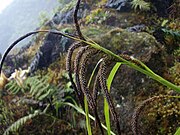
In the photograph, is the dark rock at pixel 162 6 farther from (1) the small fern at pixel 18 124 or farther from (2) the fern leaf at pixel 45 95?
(1) the small fern at pixel 18 124

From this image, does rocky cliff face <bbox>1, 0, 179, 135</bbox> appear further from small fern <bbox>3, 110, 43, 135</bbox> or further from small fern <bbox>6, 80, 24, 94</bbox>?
small fern <bbox>3, 110, 43, 135</bbox>

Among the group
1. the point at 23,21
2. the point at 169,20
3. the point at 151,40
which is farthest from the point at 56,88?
the point at 23,21

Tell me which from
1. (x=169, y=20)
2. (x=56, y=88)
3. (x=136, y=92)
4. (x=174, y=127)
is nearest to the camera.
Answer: (x=174, y=127)

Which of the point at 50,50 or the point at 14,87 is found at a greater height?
the point at 50,50

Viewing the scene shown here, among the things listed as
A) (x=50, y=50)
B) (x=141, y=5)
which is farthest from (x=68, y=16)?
(x=141, y=5)

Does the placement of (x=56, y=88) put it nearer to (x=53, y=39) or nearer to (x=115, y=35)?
(x=115, y=35)

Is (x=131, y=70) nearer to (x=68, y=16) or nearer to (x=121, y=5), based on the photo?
(x=121, y=5)

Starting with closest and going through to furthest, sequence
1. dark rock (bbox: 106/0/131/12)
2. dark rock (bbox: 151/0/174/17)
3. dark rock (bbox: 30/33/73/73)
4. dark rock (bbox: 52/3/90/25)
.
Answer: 1. dark rock (bbox: 30/33/73/73)
2. dark rock (bbox: 151/0/174/17)
3. dark rock (bbox: 106/0/131/12)
4. dark rock (bbox: 52/3/90/25)

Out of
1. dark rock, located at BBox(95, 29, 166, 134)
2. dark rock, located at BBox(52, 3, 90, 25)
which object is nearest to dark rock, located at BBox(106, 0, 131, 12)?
dark rock, located at BBox(52, 3, 90, 25)

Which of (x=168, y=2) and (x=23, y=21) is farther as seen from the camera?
(x=23, y=21)

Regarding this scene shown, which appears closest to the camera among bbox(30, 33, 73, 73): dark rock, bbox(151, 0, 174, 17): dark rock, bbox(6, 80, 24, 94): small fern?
bbox(6, 80, 24, 94): small fern

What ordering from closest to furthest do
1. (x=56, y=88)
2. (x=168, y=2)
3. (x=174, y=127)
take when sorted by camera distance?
(x=174, y=127) → (x=56, y=88) → (x=168, y=2)
